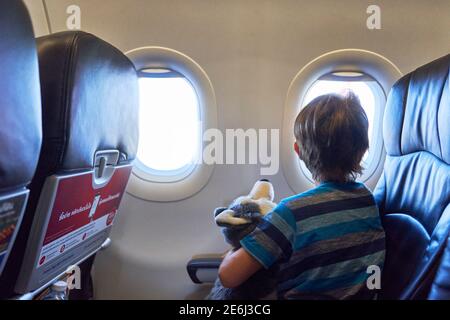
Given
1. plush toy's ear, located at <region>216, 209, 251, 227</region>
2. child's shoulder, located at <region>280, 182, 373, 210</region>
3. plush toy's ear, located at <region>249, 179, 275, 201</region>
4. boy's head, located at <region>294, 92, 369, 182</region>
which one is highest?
boy's head, located at <region>294, 92, 369, 182</region>

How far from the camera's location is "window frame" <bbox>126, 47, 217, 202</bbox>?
1.57 metres

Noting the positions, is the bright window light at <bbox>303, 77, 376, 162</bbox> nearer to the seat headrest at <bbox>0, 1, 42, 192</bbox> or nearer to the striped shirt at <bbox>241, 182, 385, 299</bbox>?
the striped shirt at <bbox>241, 182, 385, 299</bbox>

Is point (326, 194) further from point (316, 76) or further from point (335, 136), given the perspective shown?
point (316, 76)

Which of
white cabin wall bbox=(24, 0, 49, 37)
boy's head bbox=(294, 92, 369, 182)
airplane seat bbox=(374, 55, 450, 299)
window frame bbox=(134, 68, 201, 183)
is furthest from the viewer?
window frame bbox=(134, 68, 201, 183)

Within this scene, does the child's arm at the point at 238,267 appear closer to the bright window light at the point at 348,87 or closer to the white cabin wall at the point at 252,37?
the white cabin wall at the point at 252,37

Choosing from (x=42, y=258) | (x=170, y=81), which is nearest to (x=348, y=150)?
(x=42, y=258)

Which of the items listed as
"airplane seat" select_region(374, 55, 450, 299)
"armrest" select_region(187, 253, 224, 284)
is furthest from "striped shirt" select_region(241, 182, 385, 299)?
"armrest" select_region(187, 253, 224, 284)

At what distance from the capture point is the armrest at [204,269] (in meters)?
1.51

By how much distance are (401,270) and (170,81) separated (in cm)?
132

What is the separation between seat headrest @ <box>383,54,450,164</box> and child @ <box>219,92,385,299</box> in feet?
0.54

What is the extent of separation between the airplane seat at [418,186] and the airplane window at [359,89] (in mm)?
598

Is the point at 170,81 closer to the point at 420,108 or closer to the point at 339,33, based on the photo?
the point at 339,33

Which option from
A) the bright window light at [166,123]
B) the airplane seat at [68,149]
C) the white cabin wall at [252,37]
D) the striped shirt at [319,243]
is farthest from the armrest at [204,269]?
the striped shirt at [319,243]

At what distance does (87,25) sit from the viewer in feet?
5.09
